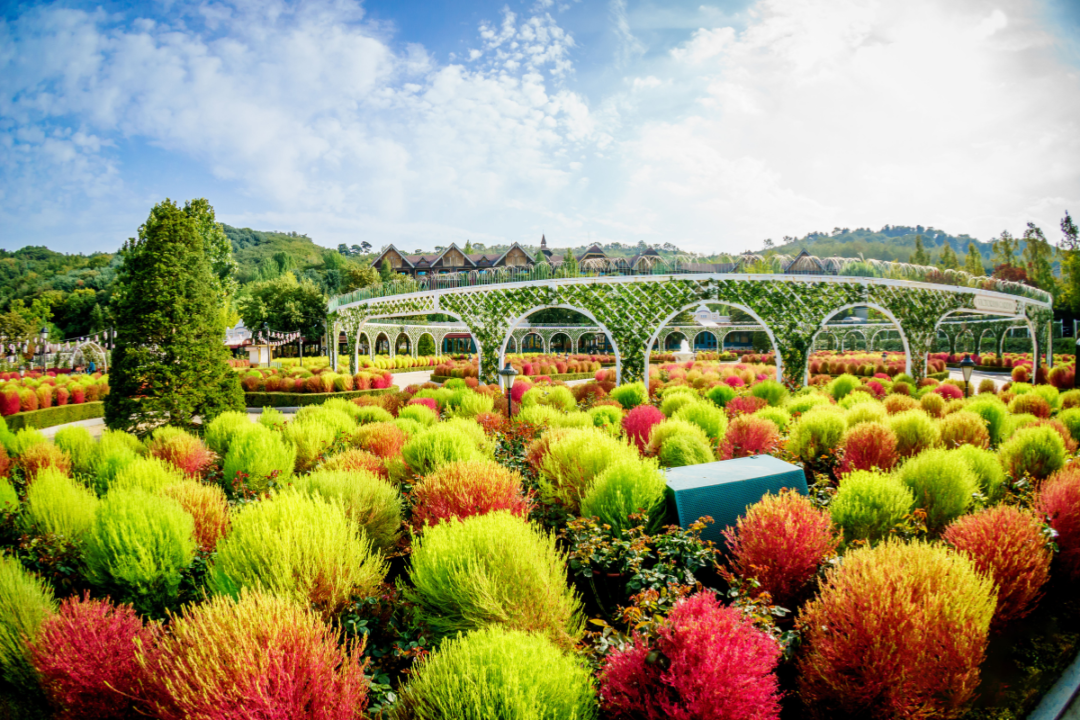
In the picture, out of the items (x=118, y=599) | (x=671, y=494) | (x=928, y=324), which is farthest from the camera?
(x=928, y=324)

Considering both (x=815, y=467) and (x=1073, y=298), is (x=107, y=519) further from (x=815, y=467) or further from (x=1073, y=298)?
(x=1073, y=298)

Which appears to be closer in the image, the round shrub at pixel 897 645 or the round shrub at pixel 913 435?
the round shrub at pixel 897 645

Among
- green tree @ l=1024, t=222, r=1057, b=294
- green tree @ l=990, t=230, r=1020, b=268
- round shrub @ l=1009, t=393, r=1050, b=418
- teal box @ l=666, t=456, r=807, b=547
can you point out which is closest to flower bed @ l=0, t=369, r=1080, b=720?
teal box @ l=666, t=456, r=807, b=547

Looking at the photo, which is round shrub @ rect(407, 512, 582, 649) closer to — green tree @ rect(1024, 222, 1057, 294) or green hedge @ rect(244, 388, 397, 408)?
green hedge @ rect(244, 388, 397, 408)

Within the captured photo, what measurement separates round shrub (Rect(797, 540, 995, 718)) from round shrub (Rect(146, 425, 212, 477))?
6.51 metres

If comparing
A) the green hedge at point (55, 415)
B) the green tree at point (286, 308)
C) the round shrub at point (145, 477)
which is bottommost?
the green hedge at point (55, 415)

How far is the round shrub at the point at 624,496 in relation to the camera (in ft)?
13.9

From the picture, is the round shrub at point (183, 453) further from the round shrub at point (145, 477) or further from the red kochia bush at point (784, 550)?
the red kochia bush at point (784, 550)

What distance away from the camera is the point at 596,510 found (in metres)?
4.34

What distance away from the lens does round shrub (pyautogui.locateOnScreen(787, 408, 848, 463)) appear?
6984 millimetres

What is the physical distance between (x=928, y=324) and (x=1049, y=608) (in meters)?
17.6

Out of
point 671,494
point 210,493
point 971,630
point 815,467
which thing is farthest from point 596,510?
point 815,467

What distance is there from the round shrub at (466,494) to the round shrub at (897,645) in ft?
6.98

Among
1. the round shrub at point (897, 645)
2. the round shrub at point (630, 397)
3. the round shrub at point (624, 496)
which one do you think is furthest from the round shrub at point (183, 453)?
the round shrub at point (630, 397)
